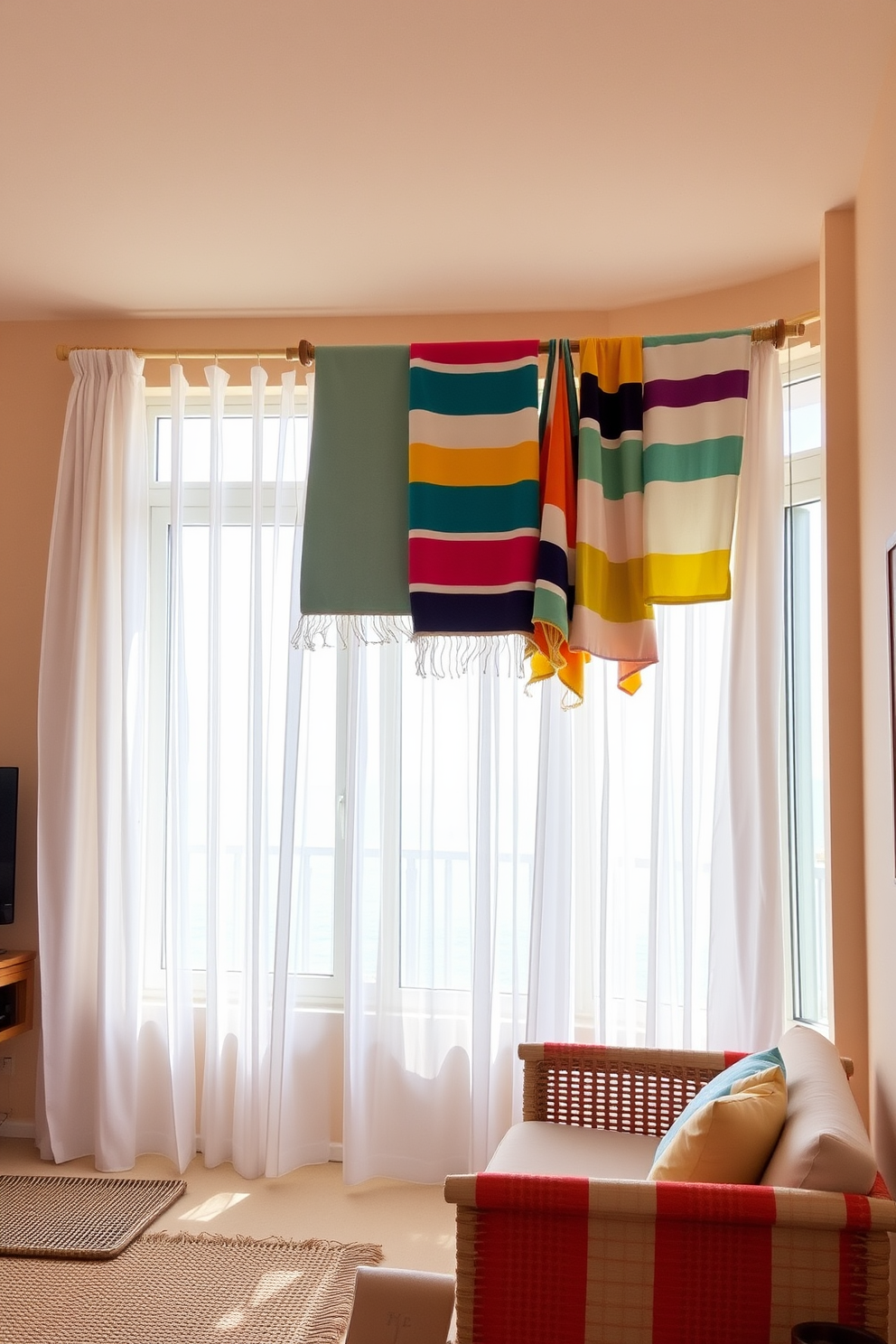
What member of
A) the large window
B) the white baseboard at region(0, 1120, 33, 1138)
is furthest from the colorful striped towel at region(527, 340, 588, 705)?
the white baseboard at region(0, 1120, 33, 1138)

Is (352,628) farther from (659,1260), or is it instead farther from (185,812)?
(659,1260)

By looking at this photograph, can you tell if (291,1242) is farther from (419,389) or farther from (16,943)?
(419,389)

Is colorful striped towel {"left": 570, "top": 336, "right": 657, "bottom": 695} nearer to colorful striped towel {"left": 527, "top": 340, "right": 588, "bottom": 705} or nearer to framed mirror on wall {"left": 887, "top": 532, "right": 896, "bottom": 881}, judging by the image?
colorful striped towel {"left": 527, "top": 340, "right": 588, "bottom": 705}

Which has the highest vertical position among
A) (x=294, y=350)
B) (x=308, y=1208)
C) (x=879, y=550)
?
(x=294, y=350)

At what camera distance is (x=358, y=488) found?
112 inches

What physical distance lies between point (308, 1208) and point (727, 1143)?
1877 millimetres

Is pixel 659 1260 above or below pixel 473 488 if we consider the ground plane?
below

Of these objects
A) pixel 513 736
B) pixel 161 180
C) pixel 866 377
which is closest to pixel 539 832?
pixel 513 736

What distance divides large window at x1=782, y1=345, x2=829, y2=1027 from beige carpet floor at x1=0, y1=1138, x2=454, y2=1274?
1312 mm

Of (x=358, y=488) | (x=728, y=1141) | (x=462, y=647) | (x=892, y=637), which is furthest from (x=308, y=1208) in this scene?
(x=892, y=637)

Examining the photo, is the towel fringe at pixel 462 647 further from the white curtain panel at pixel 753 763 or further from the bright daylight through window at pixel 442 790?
the white curtain panel at pixel 753 763

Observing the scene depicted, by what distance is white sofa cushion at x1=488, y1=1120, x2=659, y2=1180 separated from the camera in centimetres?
243

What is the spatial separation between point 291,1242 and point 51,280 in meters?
3.03

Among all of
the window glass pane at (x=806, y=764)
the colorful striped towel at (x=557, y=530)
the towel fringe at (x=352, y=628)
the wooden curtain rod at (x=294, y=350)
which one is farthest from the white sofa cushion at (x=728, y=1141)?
the wooden curtain rod at (x=294, y=350)
